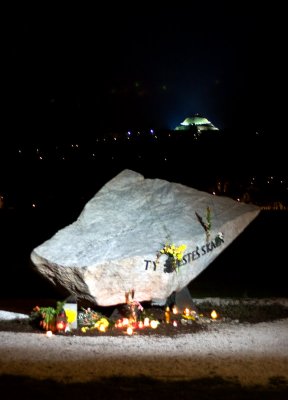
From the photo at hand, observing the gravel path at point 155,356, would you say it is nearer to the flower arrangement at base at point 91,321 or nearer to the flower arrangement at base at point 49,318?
the flower arrangement at base at point 49,318

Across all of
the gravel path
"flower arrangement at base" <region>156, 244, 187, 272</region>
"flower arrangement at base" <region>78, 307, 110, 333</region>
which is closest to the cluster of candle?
"flower arrangement at base" <region>78, 307, 110, 333</region>

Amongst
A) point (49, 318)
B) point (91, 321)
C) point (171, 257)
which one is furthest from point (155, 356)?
point (91, 321)

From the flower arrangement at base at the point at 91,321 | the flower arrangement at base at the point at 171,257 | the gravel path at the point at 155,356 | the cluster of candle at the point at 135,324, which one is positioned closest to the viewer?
the gravel path at the point at 155,356

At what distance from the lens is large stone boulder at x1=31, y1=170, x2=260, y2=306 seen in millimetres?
10562

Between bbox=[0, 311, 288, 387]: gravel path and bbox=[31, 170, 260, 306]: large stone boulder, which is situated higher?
bbox=[31, 170, 260, 306]: large stone boulder

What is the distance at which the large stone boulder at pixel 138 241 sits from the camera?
10.6 metres

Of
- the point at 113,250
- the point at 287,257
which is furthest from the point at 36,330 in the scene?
the point at 287,257

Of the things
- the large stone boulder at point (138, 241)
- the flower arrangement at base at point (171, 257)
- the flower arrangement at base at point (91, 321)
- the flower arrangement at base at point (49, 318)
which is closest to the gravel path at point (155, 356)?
the flower arrangement at base at point (49, 318)

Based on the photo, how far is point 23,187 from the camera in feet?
114

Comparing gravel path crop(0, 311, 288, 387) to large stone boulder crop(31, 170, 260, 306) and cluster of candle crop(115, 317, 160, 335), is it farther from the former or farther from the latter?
large stone boulder crop(31, 170, 260, 306)

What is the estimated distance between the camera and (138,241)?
11211 mm

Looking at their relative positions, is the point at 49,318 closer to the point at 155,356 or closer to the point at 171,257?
the point at 171,257

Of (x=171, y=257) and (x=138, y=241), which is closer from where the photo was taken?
(x=171, y=257)

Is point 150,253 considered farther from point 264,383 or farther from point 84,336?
point 264,383
